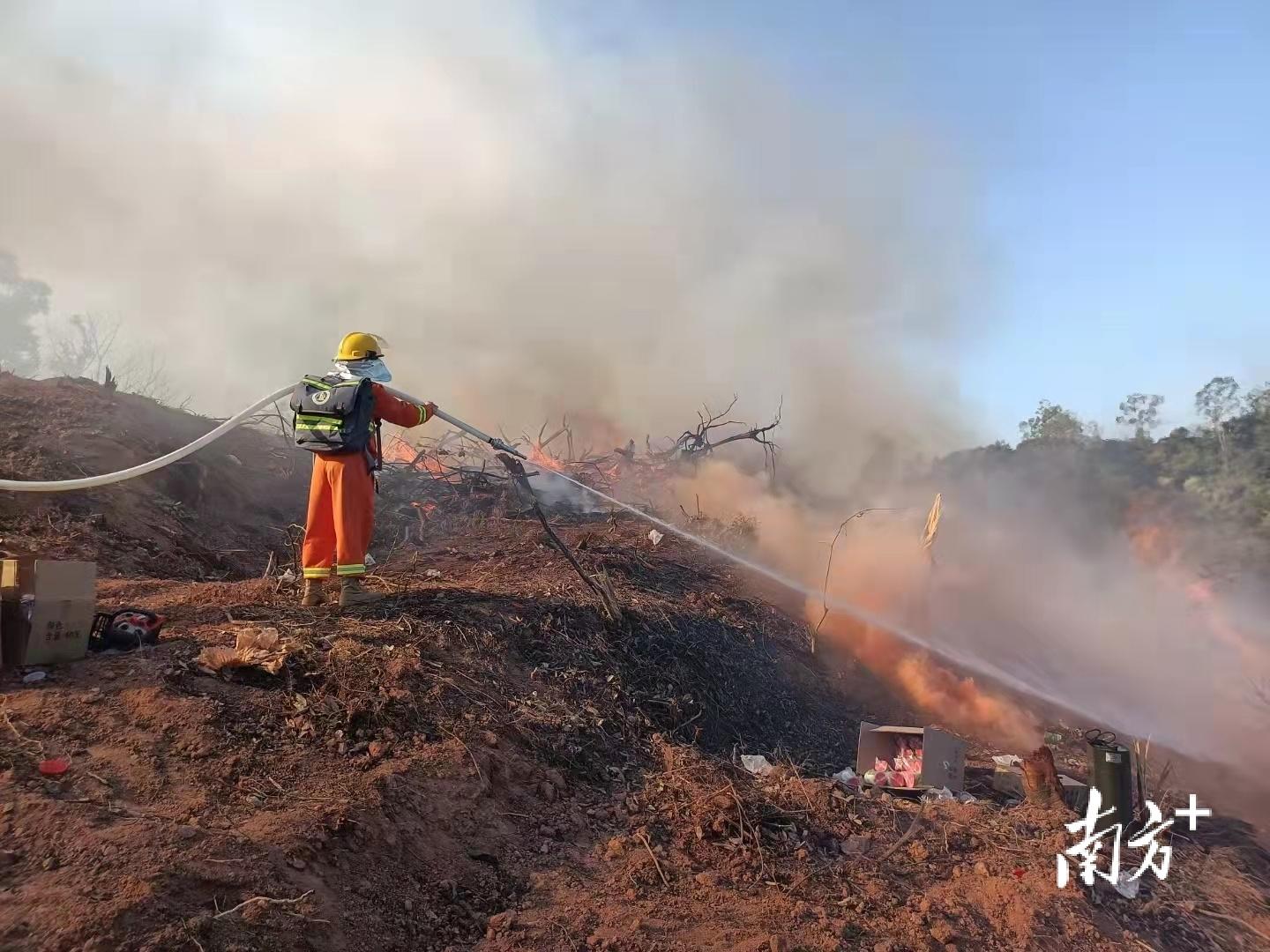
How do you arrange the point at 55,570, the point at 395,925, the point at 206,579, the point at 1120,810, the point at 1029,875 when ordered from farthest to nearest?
Answer: the point at 206,579 < the point at 1120,810 < the point at 1029,875 < the point at 55,570 < the point at 395,925

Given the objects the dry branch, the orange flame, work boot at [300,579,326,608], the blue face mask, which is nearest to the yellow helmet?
the blue face mask

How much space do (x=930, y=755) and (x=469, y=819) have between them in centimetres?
353

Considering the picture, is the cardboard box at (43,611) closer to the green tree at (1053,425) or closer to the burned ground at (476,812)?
the burned ground at (476,812)

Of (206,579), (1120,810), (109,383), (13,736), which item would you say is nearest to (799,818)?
(1120,810)

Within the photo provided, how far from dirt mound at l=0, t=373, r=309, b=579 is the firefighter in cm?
224

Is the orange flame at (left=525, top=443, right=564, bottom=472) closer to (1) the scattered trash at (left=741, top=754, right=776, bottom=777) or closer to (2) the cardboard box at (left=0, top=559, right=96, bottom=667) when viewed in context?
(1) the scattered trash at (left=741, top=754, right=776, bottom=777)

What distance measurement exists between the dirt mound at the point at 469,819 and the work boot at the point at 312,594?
146 mm

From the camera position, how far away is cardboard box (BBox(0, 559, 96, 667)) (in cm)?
384

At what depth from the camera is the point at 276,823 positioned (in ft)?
10.5

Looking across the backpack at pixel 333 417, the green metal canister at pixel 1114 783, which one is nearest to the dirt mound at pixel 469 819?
the green metal canister at pixel 1114 783

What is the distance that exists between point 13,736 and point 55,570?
3.00 feet

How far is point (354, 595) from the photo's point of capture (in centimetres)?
545

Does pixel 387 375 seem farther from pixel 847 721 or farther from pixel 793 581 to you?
pixel 793 581

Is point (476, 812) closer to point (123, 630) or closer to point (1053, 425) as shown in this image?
point (123, 630)
